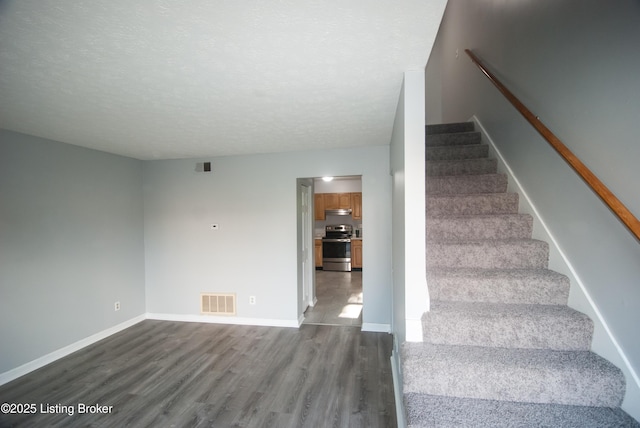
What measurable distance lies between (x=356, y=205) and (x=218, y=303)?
4.65 metres

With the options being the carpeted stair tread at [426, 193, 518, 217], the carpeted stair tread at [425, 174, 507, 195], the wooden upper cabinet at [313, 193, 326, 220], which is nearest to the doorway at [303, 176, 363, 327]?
the wooden upper cabinet at [313, 193, 326, 220]

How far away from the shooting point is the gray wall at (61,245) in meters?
2.73

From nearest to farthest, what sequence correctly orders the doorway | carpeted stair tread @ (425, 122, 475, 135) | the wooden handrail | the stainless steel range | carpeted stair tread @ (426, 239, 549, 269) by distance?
1. the wooden handrail
2. carpeted stair tread @ (426, 239, 549, 269)
3. carpeted stair tread @ (425, 122, 475, 135)
4. the doorway
5. the stainless steel range

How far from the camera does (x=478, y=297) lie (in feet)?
6.05

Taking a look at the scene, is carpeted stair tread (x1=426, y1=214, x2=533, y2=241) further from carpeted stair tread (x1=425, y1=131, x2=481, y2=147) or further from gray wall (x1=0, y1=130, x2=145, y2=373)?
gray wall (x1=0, y1=130, x2=145, y2=373)

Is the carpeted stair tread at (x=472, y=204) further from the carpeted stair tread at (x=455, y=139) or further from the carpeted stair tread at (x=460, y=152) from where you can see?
the carpeted stair tread at (x=455, y=139)

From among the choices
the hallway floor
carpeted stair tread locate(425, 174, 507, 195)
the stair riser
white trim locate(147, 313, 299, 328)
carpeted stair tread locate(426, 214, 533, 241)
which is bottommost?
the hallway floor

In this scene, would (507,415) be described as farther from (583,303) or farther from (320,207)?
(320,207)

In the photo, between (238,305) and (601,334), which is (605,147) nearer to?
(601,334)

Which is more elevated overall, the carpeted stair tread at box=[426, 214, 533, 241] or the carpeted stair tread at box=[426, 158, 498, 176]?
the carpeted stair tread at box=[426, 158, 498, 176]

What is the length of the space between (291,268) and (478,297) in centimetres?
256

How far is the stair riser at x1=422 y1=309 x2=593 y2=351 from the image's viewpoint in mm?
1528

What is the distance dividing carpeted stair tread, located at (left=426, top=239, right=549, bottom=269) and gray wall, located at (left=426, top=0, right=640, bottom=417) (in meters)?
0.16

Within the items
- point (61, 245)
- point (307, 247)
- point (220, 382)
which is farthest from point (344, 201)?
point (61, 245)
